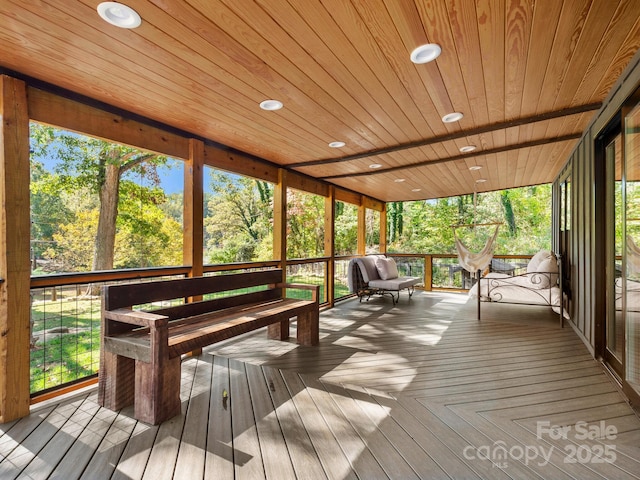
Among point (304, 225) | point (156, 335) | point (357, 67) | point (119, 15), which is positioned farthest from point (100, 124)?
point (304, 225)

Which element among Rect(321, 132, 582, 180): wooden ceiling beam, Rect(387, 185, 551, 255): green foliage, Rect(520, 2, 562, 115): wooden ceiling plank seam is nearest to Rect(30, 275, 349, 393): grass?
Rect(321, 132, 582, 180): wooden ceiling beam

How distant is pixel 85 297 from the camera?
6531mm

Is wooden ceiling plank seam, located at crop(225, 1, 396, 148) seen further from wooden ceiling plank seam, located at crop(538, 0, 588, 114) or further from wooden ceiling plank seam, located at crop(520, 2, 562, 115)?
wooden ceiling plank seam, located at crop(538, 0, 588, 114)

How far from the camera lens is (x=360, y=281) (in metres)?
5.95

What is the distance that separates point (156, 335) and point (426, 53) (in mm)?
2353

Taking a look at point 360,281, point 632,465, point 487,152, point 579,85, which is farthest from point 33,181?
point 632,465

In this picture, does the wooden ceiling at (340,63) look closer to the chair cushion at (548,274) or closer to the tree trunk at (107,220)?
→ the chair cushion at (548,274)

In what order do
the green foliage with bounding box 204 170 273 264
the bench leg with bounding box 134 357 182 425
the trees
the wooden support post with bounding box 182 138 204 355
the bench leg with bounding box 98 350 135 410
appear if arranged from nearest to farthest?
the bench leg with bounding box 134 357 182 425, the bench leg with bounding box 98 350 135 410, the wooden support post with bounding box 182 138 204 355, the trees, the green foliage with bounding box 204 170 273 264

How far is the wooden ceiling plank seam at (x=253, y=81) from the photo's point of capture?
1634mm

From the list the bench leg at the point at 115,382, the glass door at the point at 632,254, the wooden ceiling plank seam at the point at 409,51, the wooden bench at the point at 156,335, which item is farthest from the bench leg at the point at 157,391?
the glass door at the point at 632,254

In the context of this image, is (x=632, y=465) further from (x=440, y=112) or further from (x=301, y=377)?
(x=440, y=112)

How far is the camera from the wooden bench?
6.71 feet

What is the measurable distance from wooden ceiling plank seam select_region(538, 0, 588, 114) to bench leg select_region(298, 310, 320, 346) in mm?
2851

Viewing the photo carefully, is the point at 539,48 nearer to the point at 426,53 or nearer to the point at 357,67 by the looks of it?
the point at 426,53
